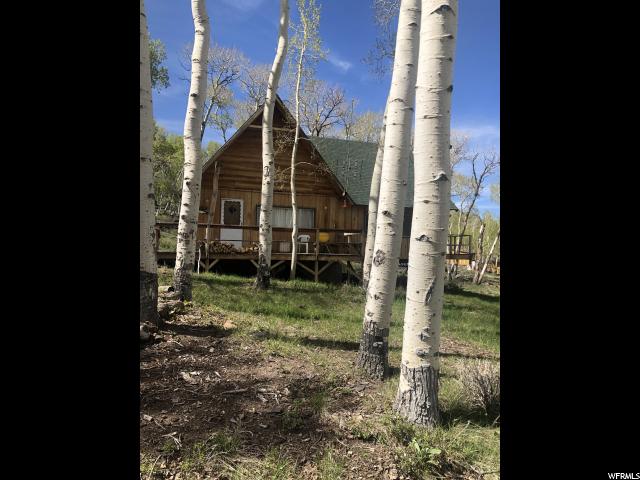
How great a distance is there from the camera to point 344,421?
8.86 ft

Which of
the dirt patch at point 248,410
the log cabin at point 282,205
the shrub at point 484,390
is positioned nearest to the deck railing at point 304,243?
the log cabin at point 282,205

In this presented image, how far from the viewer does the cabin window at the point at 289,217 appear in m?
15.4

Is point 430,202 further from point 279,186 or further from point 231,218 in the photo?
point 279,186

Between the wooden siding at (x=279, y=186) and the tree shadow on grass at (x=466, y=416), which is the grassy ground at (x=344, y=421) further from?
the wooden siding at (x=279, y=186)

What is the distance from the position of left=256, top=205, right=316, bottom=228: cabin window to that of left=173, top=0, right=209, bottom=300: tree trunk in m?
8.51

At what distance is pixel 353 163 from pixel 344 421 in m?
16.7

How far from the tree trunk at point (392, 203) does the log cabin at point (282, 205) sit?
9483 mm

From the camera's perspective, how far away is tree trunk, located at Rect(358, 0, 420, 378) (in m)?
3.67

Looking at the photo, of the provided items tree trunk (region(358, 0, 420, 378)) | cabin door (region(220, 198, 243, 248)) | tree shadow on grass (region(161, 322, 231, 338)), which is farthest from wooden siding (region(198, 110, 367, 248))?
tree trunk (region(358, 0, 420, 378))

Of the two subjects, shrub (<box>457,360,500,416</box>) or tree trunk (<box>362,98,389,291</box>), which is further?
tree trunk (<box>362,98,389,291</box>)

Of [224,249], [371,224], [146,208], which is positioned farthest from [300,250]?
[146,208]

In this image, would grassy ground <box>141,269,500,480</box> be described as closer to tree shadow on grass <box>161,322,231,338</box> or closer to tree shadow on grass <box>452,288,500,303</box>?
tree shadow on grass <box>161,322,231,338</box>
